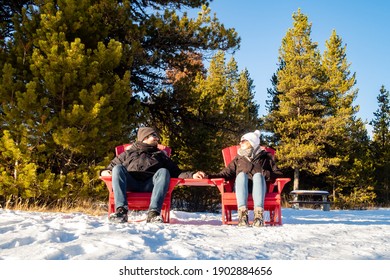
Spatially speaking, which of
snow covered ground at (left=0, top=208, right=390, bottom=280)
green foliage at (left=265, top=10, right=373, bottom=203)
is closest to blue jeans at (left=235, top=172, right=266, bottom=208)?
snow covered ground at (left=0, top=208, right=390, bottom=280)

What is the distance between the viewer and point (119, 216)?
174 inches

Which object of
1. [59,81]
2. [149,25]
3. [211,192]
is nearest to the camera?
[59,81]

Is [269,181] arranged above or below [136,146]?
below

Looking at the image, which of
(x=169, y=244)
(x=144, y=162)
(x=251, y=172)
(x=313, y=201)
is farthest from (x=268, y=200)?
(x=313, y=201)

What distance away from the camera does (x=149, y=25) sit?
8.34 metres

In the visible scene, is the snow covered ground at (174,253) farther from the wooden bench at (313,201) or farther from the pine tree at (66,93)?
the wooden bench at (313,201)

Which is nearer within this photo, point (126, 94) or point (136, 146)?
point (136, 146)

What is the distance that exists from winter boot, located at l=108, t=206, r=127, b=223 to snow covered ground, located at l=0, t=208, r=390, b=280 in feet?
2.21

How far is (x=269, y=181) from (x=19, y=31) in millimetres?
4792

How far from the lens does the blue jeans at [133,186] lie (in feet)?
15.0

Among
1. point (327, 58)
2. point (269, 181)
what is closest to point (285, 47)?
point (327, 58)

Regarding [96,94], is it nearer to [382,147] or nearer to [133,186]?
[133,186]
